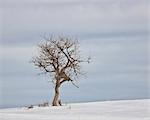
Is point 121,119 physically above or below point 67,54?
below

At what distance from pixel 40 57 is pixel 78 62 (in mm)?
1909

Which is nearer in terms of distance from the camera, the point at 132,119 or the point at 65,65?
the point at 132,119

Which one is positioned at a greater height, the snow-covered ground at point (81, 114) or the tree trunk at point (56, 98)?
the tree trunk at point (56, 98)

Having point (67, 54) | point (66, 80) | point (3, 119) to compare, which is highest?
point (67, 54)

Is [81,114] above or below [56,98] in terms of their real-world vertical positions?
below

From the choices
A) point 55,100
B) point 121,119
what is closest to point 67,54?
point 55,100

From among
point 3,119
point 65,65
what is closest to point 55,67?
point 65,65

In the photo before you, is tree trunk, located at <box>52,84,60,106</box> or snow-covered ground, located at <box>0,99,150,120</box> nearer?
snow-covered ground, located at <box>0,99,150,120</box>

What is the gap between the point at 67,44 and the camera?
19516 millimetres

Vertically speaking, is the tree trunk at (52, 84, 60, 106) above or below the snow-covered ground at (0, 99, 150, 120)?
above

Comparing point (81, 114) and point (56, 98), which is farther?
point (56, 98)

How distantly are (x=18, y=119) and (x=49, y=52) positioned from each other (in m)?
9.00

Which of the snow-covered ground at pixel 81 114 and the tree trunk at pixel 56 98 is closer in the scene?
the snow-covered ground at pixel 81 114

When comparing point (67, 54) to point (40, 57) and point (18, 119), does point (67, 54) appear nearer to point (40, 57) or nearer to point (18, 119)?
point (40, 57)
